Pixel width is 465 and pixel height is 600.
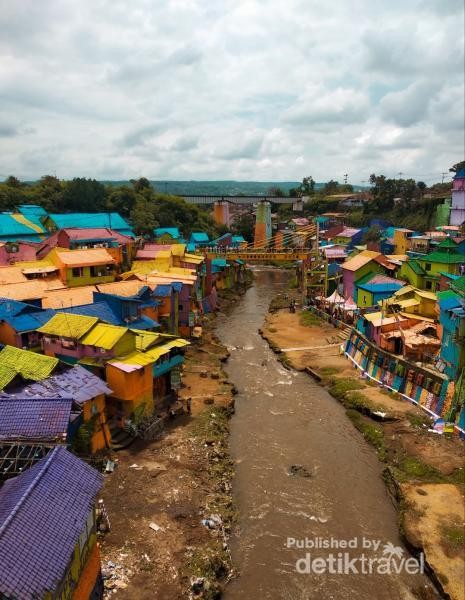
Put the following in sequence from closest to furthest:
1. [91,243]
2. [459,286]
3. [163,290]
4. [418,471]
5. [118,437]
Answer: [418,471]
[118,437]
[459,286]
[163,290]
[91,243]

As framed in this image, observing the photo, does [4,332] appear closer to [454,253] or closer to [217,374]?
[217,374]

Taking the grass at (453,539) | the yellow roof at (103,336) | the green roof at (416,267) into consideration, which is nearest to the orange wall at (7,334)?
the yellow roof at (103,336)

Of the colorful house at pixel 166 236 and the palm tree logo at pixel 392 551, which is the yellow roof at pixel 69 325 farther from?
the colorful house at pixel 166 236

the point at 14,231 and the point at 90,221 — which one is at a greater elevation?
the point at 90,221

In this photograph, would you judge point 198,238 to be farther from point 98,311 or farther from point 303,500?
point 303,500

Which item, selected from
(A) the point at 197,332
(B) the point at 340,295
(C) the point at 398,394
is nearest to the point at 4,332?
(A) the point at 197,332

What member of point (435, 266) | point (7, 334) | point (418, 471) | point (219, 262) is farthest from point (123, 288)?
point (219, 262)
